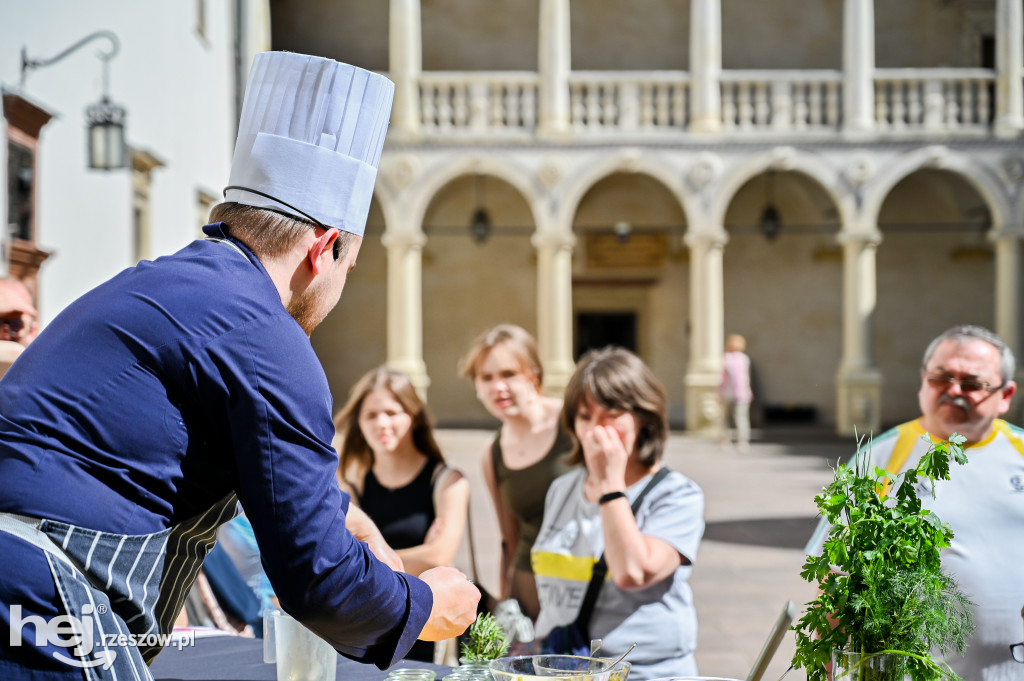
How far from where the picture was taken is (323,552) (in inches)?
54.7

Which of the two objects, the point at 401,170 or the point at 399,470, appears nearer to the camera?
the point at 399,470

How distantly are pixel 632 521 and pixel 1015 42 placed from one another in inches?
644

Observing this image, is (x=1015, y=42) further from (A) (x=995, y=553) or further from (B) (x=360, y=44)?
(A) (x=995, y=553)

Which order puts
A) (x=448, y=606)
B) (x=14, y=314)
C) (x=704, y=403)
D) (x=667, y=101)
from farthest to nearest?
(x=667, y=101) → (x=704, y=403) → (x=14, y=314) → (x=448, y=606)

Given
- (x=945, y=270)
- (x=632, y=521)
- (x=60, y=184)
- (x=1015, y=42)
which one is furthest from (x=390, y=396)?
(x=945, y=270)

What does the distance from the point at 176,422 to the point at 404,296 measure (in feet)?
50.3

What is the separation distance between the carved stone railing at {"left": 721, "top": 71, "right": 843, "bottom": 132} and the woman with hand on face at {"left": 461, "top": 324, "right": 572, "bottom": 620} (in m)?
13.4

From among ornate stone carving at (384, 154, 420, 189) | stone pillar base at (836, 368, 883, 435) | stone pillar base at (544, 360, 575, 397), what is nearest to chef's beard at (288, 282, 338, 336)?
stone pillar base at (544, 360, 575, 397)


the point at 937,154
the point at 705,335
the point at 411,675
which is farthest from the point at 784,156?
the point at 411,675

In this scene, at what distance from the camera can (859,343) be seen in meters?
16.7

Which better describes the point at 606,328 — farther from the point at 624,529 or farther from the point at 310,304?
the point at 310,304

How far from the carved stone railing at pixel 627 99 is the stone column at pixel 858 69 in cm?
262

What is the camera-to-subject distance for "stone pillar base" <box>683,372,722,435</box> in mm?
16188

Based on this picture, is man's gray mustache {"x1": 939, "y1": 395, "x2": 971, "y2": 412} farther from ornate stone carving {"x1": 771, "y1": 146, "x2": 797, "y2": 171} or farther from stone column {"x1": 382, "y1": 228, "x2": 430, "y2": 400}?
ornate stone carving {"x1": 771, "y1": 146, "x2": 797, "y2": 171}
